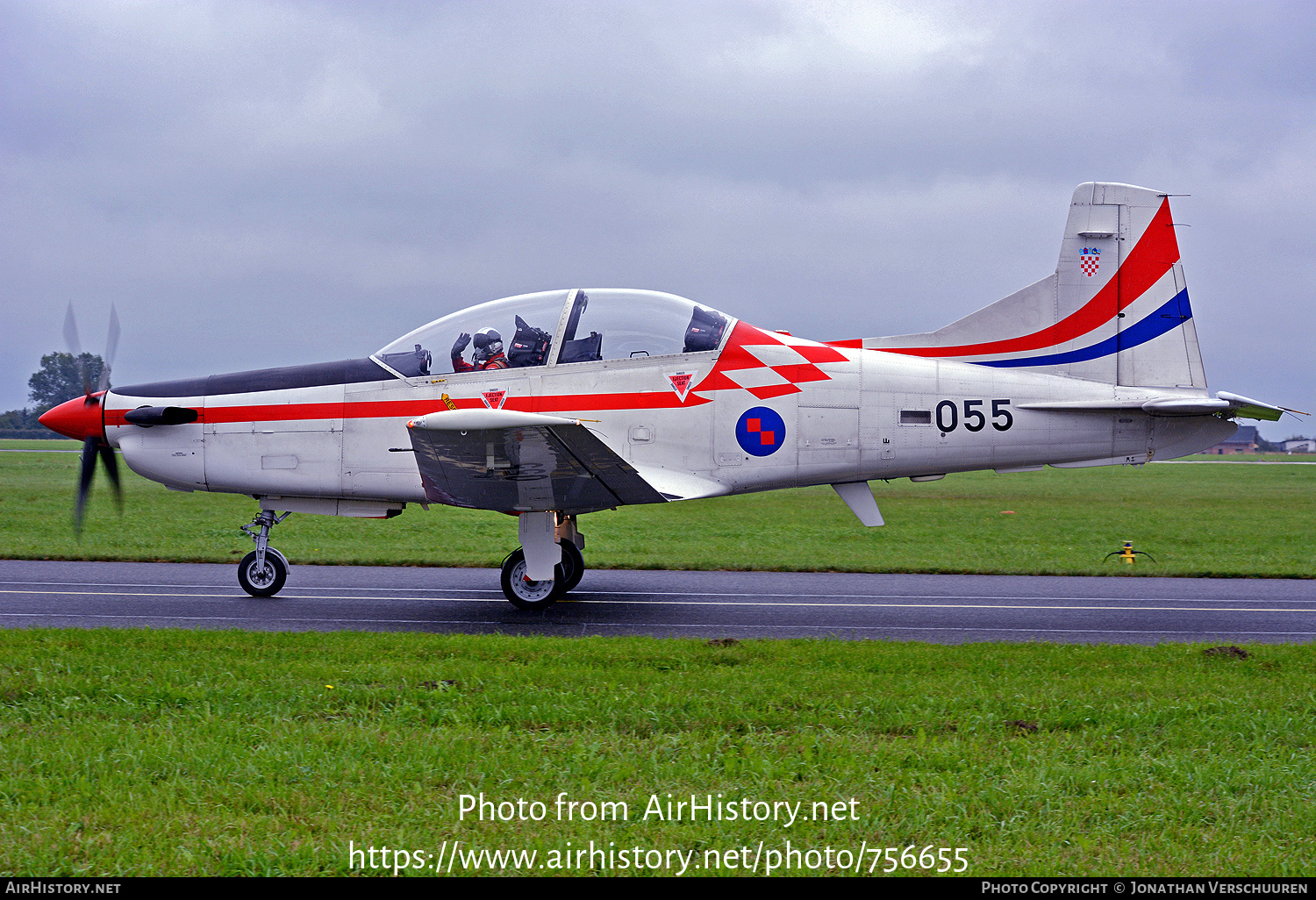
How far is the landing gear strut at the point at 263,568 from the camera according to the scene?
1010 centimetres

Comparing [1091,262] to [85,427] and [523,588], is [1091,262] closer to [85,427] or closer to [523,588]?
[523,588]

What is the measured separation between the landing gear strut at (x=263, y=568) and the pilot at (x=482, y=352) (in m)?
2.71

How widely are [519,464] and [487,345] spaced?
1595 mm

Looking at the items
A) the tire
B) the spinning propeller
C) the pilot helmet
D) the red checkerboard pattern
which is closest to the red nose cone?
the spinning propeller

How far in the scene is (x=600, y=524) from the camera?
19.5 m

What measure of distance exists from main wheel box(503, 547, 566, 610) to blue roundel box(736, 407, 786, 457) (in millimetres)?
2251

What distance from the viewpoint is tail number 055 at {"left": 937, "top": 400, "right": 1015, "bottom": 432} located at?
9.30 m

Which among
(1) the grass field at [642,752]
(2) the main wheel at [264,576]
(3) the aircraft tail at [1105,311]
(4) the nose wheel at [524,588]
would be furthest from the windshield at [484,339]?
(3) the aircraft tail at [1105,311]

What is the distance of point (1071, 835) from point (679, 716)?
212 cm

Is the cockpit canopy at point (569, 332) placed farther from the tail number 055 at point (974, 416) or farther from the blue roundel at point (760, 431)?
the tail number 055 at point (974, 416)

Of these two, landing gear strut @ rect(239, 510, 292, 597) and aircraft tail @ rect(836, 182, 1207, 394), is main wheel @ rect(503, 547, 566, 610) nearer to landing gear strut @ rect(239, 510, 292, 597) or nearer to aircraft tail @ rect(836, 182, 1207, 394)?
landing gear strut @ rect(239, 510, 292, 597)

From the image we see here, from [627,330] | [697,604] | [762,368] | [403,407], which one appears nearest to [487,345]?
[403,407]

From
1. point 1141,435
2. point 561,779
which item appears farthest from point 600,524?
point 561,779

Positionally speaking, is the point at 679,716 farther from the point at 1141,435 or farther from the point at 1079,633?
the point at 1141,435
